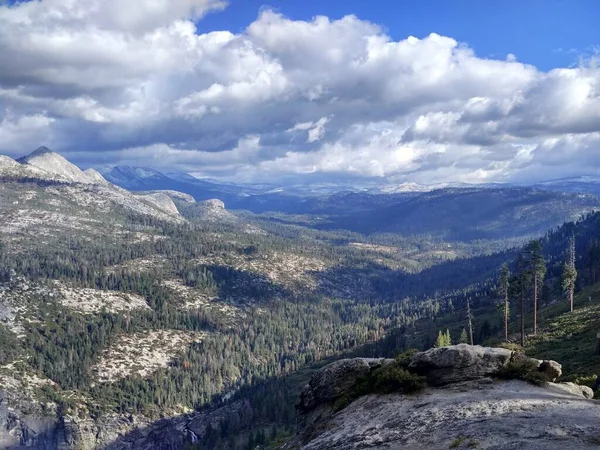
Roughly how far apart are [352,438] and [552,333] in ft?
280

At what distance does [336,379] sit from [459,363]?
12.6 meters

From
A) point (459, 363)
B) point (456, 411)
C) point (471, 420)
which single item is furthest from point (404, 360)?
point (471, 420)

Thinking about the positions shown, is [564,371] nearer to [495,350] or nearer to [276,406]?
[495,350]

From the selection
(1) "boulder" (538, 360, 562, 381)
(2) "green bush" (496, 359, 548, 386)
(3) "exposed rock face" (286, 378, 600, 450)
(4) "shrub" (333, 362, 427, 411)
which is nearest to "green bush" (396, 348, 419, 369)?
(4) "shrub" (333, 362, 427, 411)

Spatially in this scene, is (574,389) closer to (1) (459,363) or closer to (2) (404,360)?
(1) (459,363)

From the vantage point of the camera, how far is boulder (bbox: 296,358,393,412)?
4294cm

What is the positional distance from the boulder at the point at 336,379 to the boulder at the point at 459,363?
507 centimetres

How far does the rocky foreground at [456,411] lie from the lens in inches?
1000

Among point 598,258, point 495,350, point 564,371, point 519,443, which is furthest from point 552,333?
point 598,258

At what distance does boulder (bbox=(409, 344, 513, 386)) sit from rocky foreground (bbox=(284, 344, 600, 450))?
0.08m

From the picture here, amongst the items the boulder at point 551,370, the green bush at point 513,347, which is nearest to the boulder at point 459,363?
the boulder at point 551,370

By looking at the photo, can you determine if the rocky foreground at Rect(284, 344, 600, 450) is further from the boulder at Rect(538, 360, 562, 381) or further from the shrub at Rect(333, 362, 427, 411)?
the shrub at Rect(333, 362, 427, 411)

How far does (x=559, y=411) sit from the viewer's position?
92.5 ft

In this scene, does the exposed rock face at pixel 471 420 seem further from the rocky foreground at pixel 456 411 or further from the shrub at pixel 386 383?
the shrub at pixel 386 383
